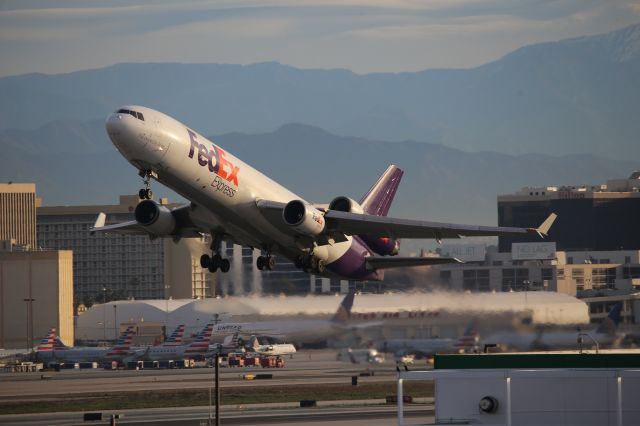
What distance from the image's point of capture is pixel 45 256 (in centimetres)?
14325

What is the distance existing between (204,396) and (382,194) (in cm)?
1565

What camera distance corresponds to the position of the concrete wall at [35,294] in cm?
13825

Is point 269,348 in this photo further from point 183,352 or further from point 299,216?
point 299,216

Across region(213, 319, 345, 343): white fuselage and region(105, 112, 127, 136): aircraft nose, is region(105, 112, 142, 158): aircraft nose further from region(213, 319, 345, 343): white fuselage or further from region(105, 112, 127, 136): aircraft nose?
region(213, 319, 345, 343): white fuselage

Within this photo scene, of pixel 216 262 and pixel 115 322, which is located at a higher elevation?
pixel 216 262

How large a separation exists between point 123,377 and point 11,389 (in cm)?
1148

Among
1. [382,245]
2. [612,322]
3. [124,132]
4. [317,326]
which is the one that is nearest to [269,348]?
[317,326]

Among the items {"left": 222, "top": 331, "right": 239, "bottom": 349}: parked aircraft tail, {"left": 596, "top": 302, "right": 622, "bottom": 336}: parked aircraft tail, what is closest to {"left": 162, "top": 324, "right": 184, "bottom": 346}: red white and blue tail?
{"left": 222, "top": 331, "right": 239, "bottom": 349}: parked aircraft tail

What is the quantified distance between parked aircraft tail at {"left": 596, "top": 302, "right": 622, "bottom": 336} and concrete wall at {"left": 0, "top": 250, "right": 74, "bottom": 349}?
81.4 metres

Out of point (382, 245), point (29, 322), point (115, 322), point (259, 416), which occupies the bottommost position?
point (259, 416)

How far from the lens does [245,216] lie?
167ft

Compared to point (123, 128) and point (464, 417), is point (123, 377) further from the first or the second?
point (464, 417)

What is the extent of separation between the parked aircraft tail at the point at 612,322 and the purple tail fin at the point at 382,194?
12.2m

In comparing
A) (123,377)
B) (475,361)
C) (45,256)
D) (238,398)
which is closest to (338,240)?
(238,398)
